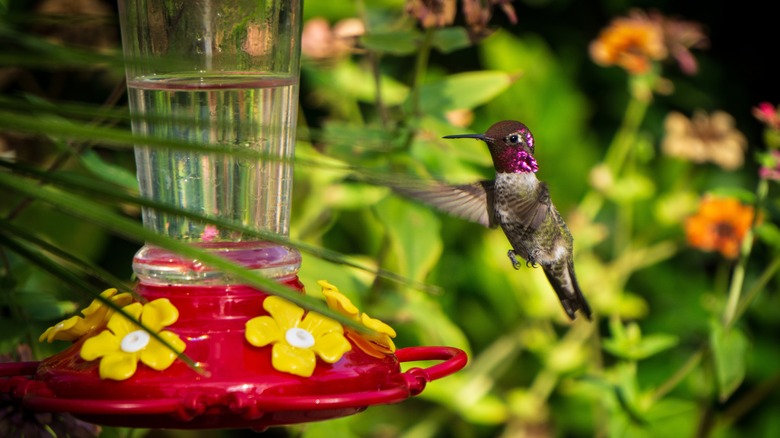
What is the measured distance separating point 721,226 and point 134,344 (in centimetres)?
161

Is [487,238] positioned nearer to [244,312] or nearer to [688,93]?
[688,93]

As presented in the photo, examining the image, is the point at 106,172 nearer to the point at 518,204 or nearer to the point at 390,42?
the point at 390,42

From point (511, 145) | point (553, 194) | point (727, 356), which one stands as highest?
point (511, 145)

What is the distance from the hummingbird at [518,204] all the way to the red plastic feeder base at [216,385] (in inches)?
10.7

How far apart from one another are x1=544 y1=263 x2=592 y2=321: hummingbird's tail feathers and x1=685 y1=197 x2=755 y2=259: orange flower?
3.02 feet

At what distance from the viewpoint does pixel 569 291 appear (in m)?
1.42

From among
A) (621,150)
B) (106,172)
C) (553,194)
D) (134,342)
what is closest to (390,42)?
(106,172)

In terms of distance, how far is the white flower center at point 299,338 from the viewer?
3.29ft

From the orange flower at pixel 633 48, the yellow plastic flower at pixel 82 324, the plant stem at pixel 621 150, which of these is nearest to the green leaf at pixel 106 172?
the yellow plastic flower at pixel 82 324

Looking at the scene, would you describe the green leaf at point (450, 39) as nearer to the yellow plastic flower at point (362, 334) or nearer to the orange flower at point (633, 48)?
the yellow plastic flower at point (362, 334)

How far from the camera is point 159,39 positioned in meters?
1.21

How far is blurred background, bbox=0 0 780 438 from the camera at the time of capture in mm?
1671

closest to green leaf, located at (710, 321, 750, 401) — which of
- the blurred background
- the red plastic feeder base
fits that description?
the blurred background

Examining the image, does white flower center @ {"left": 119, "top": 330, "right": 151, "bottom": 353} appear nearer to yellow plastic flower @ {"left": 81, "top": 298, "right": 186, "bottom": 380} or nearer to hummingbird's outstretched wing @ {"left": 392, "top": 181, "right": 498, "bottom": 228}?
yellow plastic flower @ {"left": 81, "top": 298, "right": 186, "bottom": 380}
